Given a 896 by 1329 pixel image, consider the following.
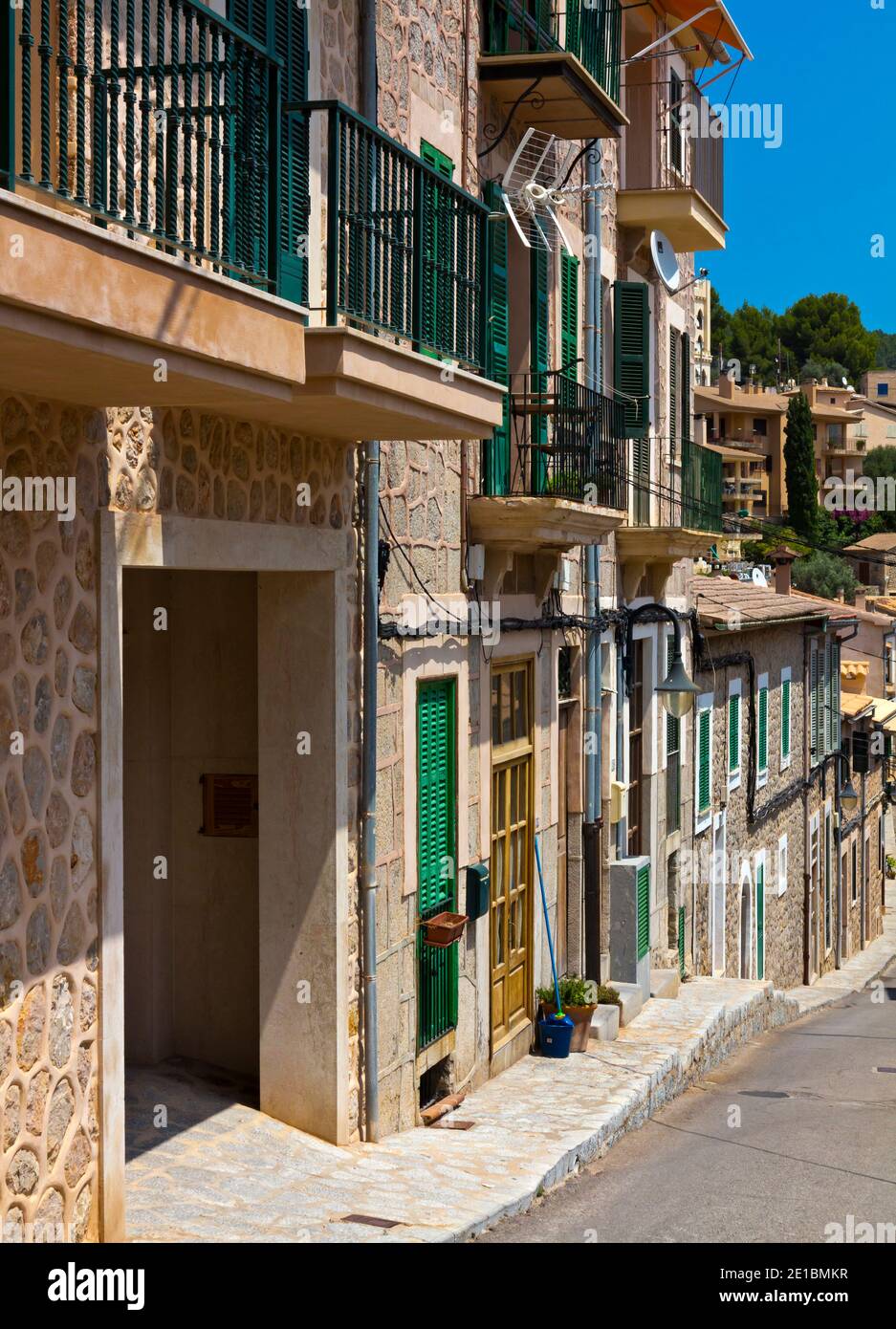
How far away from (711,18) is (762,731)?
11444 mm

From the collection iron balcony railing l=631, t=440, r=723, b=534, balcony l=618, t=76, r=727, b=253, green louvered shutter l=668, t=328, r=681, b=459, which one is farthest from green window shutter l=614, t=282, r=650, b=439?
green louvered shutter l=668, t=328, r=681, b=459

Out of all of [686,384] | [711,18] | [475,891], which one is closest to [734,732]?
[686,384]

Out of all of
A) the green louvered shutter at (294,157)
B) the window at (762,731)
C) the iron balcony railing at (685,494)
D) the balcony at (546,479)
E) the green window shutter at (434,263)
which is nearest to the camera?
the green louvered shutter at (294,157)

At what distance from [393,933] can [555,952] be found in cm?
480

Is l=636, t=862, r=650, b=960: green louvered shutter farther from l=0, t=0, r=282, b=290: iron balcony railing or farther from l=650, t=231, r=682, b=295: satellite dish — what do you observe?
l=0, t=0, r=282, b=290: iron balcony railing

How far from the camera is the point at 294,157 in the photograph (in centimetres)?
819

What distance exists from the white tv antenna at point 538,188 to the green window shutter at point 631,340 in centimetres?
230

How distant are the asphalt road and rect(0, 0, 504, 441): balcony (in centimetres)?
439

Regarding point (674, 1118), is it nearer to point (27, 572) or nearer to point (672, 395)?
point (27, 572)

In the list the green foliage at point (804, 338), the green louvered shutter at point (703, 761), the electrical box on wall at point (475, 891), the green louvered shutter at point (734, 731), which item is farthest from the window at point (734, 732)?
the green foliage at point (804, 338)

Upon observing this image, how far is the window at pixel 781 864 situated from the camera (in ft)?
89.3

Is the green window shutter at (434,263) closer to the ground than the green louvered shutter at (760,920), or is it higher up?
higher up

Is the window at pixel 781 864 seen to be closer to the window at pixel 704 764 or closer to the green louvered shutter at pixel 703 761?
the window at pixel 704 764

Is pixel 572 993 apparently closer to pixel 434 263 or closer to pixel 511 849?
pixel 511 849
